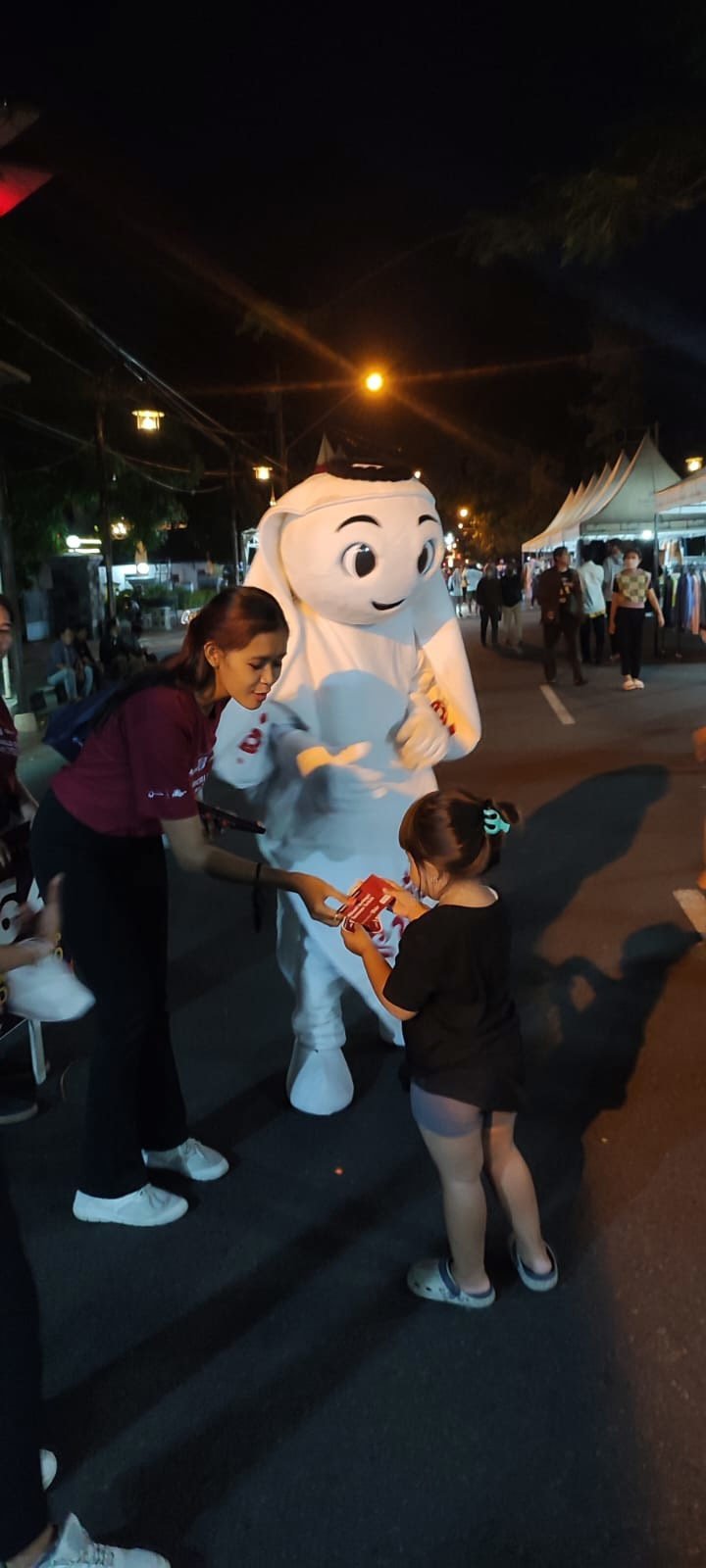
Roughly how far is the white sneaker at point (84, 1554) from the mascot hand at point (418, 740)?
2.35 metres

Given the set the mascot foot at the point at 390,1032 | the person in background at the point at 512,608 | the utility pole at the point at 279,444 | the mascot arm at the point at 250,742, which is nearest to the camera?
the mascot arm at the point at 250,742

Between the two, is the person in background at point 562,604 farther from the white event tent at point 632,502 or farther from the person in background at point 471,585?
the person in background at point 471,585

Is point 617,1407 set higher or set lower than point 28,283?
lower

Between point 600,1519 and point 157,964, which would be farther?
point 157,964

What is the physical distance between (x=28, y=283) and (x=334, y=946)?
53.8ft

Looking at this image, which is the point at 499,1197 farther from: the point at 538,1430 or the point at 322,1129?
the point at 322,1129

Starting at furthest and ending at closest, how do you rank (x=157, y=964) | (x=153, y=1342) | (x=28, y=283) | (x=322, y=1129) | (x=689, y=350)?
(x=689, y=350), (x=28, y=283), (x=322, y=1129), (x=157, y=964), (x=153, y=1342)

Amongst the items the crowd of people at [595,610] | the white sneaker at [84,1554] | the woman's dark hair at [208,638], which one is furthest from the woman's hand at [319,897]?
the crowd of people at [595,610]

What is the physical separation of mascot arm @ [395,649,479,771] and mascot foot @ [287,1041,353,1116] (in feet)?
3.22

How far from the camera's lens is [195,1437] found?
94.3 inches

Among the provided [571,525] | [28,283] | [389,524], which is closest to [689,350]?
[571,525]

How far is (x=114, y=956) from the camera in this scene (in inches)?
115

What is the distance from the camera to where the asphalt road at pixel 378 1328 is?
2.19m

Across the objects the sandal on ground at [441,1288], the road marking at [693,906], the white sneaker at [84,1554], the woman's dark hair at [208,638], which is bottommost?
the road marking at [693,906]
